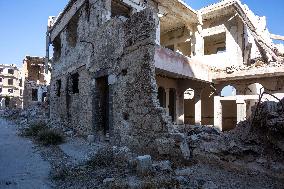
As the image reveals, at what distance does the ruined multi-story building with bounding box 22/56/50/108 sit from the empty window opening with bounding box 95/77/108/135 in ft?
65.3

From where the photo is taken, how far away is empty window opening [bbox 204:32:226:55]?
619 inches

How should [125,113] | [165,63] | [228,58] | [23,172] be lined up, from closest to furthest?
[23,172], [125,113], [165,63], [228,58]

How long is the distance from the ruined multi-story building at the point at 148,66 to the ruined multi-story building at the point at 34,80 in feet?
44.0

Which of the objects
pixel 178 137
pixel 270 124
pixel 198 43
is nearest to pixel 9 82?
pixel 198 43

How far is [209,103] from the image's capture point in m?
15.6

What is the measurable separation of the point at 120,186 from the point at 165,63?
6493mm

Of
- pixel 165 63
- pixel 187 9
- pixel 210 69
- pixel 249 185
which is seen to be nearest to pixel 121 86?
pixel 165 63

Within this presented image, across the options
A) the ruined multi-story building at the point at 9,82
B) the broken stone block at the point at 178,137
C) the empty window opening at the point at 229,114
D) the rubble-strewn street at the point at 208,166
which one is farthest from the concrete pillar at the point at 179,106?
the ruined multi-story building at the point at 9,82

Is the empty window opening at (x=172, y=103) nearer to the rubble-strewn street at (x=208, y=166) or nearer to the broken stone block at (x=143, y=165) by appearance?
the rubble-strewn street at (x=208, y=166)

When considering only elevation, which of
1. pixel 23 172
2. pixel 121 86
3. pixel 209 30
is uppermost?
pixel 209 30

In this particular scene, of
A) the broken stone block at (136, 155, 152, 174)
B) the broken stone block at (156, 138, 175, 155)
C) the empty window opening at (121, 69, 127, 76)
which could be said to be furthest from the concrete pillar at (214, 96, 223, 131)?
the broken stone block at (136, 155, 152, 174)

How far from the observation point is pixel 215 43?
55.1 ft

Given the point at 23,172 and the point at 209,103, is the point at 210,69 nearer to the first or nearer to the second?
the point at 209,103

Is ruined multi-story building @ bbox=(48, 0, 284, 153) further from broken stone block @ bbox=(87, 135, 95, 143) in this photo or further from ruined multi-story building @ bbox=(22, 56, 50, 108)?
ruined multi-story building @ bbox=(22, 56, 50, 108)
